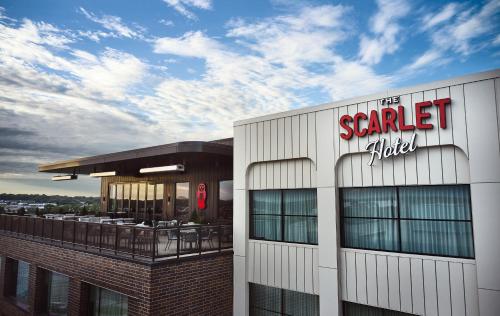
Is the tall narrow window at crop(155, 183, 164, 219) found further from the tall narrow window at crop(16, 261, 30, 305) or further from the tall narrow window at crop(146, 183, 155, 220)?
the tall narrow window at crop(16, 261, 30, 305)

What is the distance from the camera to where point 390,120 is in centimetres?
870

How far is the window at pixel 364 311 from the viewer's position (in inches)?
340

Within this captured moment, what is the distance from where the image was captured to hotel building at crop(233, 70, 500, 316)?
7430 millimetres

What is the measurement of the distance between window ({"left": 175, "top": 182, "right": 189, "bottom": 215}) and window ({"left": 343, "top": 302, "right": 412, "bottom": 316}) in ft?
36.0

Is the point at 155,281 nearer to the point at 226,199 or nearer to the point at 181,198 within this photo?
the point at 226,199

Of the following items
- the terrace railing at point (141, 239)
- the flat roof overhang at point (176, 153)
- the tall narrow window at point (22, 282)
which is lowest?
the tall narrow window at point (22, 282)

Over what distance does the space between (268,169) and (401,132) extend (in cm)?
458

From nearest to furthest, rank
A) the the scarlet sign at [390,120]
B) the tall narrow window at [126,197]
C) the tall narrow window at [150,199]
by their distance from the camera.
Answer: the the scarlet sign at [390,120] < the tall narrow window at [150,199] < the tall narrow window at [126,197]

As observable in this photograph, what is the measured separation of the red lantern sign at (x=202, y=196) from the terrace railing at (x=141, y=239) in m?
4.97

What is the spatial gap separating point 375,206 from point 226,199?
8714 mm

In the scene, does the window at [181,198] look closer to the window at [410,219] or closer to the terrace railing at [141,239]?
the terrace railing at [141,239]

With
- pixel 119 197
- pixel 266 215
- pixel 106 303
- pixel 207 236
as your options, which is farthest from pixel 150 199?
pixel 266 215

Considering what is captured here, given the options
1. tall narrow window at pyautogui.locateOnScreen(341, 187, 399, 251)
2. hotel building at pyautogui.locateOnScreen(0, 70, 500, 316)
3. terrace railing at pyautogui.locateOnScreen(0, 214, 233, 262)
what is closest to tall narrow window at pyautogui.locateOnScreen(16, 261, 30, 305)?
hotel building at pyautogui.locateOnScreen(0, 70, 500, 316)

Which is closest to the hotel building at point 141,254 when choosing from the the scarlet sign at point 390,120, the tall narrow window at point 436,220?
the the scarlet sign at point 390,120
